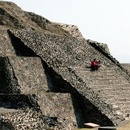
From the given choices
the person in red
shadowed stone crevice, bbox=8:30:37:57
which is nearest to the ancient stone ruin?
shadowed stone crevice, bbox=8:30:37:57

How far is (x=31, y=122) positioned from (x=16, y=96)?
10.5 ft

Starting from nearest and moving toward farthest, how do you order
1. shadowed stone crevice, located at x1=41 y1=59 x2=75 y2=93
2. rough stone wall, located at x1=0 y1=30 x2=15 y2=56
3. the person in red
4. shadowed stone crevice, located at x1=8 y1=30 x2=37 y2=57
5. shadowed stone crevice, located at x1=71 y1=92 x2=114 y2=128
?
shadowed stone crevice, located at x1=71 y1=92 x2=114 y2=128 < shadowed stone crevice, located at x1=41 y1=59 x2=75 y2=93 < rough stone wall, located at x1=0 y1=30 x2=15 y2=56 < shadowed stone crevice, located at x1=8 y1=30 x2=37 y2=57 < the person in red

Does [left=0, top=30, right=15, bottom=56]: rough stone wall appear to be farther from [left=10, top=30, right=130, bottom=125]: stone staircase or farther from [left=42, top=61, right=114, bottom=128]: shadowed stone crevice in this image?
[left=42, top=61, right=114, bottom=128]: shadowed stone crevice

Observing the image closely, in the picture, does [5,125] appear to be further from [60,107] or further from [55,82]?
[55,82]

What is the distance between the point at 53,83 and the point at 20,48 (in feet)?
14.9

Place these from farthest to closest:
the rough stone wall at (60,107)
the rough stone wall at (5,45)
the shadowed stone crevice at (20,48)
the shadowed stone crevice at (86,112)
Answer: the shadowed stone crevice at (20,48) → the rough stone wall at (5,45) → the shadowed stone crevice at (86,112) → the rough stone wall at (60,107)

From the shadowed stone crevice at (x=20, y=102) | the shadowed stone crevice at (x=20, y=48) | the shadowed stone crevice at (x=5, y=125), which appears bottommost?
the shadowed stone crevice at (x=5, y=125)

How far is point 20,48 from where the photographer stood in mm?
34969

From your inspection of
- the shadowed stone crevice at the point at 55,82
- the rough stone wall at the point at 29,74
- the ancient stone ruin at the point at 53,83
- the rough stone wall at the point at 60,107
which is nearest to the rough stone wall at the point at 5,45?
the ancient stone ruin at the point at 53,83

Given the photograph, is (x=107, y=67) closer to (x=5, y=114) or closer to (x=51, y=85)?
(x=51, y=85)

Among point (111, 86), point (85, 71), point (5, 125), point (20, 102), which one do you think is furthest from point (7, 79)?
point (111, 86)

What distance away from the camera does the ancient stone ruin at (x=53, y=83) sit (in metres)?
26.0

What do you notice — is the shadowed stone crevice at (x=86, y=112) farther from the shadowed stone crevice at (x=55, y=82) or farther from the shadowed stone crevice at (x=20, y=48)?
the shadowed stone crevice at (x=20, y=48)

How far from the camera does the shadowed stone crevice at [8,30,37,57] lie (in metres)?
34.5
